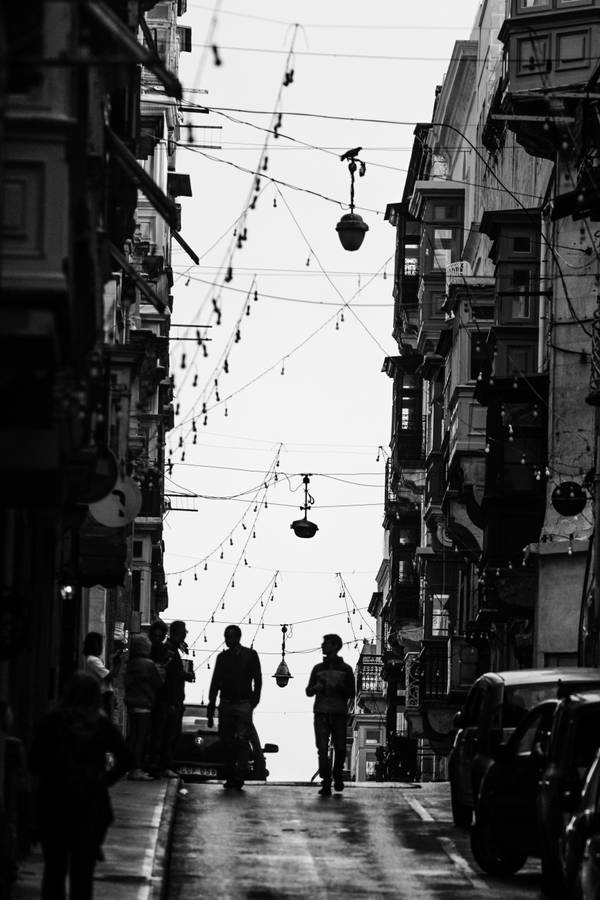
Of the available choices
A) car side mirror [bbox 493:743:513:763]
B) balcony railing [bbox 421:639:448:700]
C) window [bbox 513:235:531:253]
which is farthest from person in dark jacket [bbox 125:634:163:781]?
balcony railing [bbox 421:639:448:700]

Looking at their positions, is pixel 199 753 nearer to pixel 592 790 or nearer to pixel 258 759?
pixel 258 759

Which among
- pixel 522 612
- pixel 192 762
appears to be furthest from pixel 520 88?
pixel 192 762

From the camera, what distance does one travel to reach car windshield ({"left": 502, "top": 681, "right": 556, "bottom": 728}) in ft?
76.0

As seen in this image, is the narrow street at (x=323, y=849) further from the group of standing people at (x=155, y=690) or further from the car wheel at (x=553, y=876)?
the group of standing people at (x=155, y=690)

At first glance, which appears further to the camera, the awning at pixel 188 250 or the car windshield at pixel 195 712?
the car windshield at pixel 195 712

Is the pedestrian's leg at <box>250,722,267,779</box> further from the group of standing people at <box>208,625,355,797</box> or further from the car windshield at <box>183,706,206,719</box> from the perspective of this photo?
the group of standing people at <box>208,625,355,797</box>

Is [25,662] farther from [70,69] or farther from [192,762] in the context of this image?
[192,762]

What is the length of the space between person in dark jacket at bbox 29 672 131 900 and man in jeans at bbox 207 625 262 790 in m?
11.7

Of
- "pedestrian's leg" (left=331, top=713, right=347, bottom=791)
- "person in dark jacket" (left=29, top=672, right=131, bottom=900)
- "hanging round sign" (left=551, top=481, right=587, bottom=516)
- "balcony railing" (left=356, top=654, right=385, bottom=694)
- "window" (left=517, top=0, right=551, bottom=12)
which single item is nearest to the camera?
"person in dark jacket" (left=29, top=672, right=131, bottom=900)

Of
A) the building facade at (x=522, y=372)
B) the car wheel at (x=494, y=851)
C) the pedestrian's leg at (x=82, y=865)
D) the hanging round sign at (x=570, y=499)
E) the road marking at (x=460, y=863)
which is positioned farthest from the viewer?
the building facade at (x=522, y=372)

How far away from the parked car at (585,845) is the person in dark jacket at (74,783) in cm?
307

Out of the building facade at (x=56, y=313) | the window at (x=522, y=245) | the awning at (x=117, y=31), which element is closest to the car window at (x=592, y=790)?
the building facade at (x=56, y=313)

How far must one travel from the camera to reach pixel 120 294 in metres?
46.1

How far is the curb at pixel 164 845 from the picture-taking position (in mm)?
18672
